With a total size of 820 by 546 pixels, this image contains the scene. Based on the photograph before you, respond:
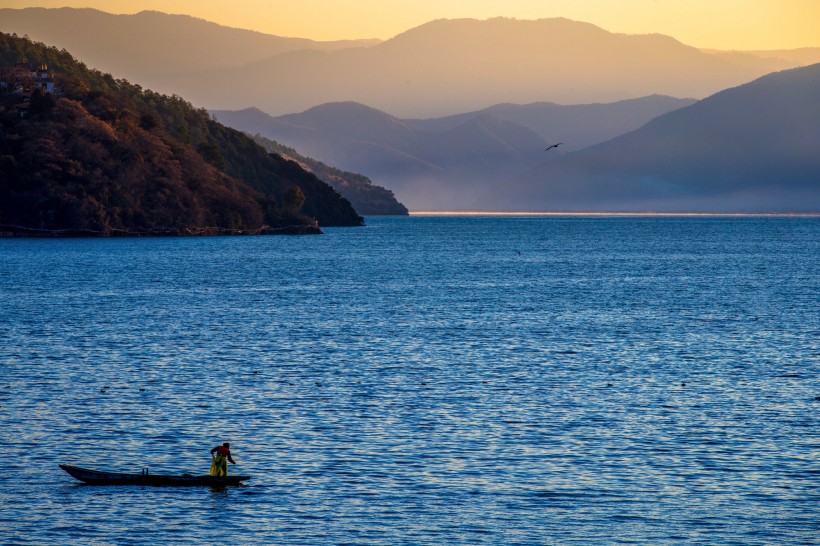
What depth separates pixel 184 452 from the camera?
46156 millimetres

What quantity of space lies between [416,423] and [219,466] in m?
13.1

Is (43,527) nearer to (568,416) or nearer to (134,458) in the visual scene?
(134,458)

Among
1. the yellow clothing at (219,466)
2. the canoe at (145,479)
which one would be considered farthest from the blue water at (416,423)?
the yellow clothing at (219,466)

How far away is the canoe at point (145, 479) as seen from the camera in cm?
4072

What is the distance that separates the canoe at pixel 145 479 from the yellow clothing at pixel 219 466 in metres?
0.23

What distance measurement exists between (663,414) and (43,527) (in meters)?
29.4

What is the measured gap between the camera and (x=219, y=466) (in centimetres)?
4094

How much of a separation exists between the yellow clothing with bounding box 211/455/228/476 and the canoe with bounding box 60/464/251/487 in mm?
229

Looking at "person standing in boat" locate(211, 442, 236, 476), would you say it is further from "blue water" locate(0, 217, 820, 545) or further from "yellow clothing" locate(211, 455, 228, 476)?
"blue water" locate(0, 217, 820, 545)

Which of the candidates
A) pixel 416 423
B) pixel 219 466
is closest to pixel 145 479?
pixel 219 466

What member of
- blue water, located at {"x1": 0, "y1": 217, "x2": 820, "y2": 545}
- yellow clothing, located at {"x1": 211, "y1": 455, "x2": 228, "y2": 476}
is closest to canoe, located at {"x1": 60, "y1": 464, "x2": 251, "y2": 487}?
yellow clothing, located at {"x1": 211, "y1": 455, "x2": 228, "y2": 476}

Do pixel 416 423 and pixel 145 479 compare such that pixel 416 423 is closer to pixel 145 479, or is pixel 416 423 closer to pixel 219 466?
pixel 219 466

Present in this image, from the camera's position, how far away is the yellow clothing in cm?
4091

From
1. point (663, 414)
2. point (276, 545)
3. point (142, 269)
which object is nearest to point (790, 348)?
point (663, 414)
